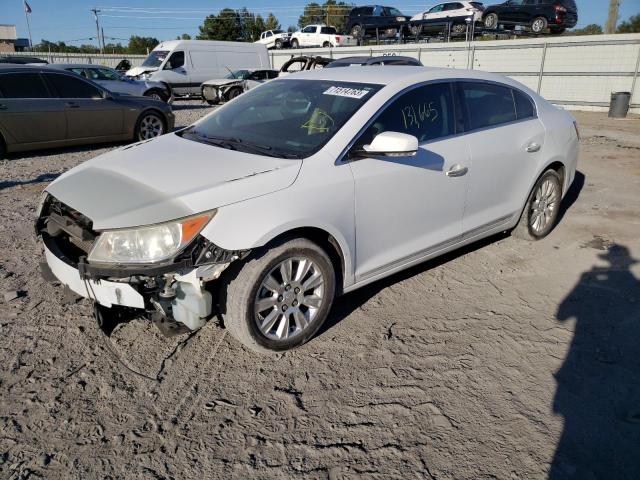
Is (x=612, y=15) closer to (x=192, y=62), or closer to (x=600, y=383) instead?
→ (x=192, y=62)

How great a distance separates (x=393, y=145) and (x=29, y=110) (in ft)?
25.4

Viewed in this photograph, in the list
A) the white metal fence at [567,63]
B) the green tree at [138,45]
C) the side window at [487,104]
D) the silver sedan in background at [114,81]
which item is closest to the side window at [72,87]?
the silver sedan in background at [114,81]

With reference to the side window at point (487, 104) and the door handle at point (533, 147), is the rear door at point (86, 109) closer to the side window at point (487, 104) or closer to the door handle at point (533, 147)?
the side window at point (487, 104)

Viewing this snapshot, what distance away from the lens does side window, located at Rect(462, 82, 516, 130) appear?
4051mm

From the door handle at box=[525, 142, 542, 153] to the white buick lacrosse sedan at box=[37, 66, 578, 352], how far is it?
11cm

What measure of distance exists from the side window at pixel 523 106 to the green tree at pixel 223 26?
64.1 metres

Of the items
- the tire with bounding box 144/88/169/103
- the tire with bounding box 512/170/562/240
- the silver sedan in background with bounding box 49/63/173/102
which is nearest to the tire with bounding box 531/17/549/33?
the silver sedan in background with bounding box 49/63/173/102

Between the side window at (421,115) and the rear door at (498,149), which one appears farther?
the rear door at (498,149)

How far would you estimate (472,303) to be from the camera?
3814 mm

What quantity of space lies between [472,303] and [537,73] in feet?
62.4

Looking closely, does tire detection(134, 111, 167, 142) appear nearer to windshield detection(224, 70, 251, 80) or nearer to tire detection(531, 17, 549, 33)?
windshield detection(224, 70, 251, 80)

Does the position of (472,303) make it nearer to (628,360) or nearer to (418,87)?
(628,360)

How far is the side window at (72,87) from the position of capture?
29.1ft

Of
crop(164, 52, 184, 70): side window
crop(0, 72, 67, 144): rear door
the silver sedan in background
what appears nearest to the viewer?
crop(0, 72, 67, 144): rear door
